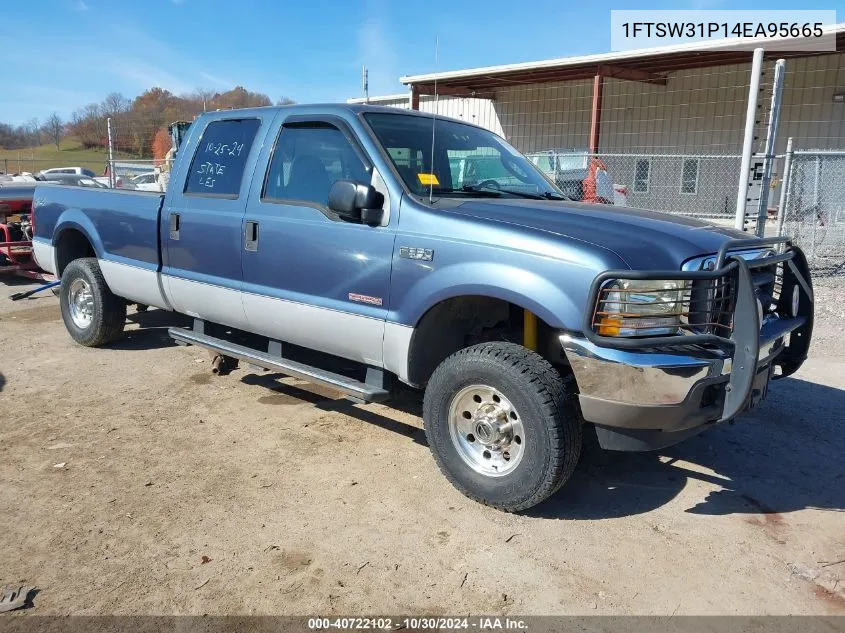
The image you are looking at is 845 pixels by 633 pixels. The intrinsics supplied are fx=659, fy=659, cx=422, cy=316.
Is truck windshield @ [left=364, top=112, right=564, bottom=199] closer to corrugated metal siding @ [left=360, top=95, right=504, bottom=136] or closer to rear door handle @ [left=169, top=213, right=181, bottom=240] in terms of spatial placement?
rear door handle @ [left=169, top=213, right=181, bottom=240]

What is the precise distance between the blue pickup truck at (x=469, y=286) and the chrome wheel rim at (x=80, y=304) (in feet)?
4.05

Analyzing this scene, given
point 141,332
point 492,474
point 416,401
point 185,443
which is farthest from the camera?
point 141,332

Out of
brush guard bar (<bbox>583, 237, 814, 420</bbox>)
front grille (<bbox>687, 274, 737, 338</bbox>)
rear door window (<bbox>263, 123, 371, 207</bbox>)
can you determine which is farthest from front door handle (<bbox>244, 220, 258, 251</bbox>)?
front grille (<bbox>687, 274, 737, 338</bbox>)

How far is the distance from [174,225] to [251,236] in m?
0.96

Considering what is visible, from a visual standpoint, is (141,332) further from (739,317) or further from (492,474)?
(739,317)

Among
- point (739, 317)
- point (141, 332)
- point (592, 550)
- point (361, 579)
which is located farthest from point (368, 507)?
point (141, 332)

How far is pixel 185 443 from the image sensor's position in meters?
4.26

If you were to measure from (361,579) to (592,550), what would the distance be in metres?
1.11

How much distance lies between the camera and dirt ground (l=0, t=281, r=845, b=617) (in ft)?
9.19

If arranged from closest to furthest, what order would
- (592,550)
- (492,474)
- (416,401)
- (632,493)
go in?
(592,550)
(492,474)
(632,493)
(416,401)

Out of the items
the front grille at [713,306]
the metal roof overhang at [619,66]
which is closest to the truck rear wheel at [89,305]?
the front grille at [713,306]

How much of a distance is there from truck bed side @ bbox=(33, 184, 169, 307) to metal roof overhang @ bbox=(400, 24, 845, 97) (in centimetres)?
1291

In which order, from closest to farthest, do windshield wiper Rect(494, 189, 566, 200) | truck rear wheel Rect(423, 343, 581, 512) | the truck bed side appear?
truck rear wheel Rect(423, 343, 581, 512)
windshield wiper Rect(494, 189, 566, 200)
the truck bed side

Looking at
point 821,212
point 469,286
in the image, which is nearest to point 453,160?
point 469,286
